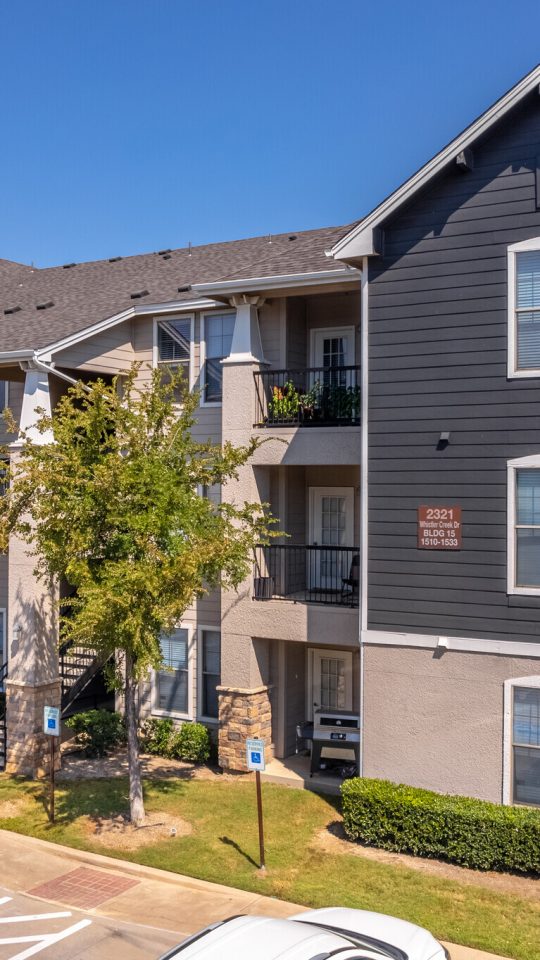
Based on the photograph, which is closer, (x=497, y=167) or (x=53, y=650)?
(x=497, y=167)

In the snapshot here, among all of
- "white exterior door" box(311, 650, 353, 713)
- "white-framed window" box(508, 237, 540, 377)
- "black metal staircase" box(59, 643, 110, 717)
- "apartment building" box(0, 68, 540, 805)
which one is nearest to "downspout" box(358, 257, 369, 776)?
"apartment building" box(0, 68, 540, 805)

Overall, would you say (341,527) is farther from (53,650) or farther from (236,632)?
(53,650)

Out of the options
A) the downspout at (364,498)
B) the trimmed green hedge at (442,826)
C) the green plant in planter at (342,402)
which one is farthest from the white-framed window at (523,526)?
the green plant in planter at (342,402)

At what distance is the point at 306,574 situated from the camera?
59.5 feet

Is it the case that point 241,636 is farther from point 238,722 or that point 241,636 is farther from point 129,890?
point 129,890

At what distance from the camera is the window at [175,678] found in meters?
18.6

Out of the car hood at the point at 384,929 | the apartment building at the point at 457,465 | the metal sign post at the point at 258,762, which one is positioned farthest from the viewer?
the apartment building at the point at 457,465

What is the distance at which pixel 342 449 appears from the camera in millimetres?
15836

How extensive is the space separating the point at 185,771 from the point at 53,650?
340 centimetres

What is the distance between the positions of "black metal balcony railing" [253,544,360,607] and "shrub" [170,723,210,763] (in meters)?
3.00

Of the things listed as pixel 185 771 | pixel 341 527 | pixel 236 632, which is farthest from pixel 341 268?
pixel 185 771

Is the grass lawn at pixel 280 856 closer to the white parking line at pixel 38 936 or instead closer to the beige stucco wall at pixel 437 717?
the beige stucco wall at pixel 437 717

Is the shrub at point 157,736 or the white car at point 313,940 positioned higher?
the white car at point 313,940

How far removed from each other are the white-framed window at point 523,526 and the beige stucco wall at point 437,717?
1152 mm
